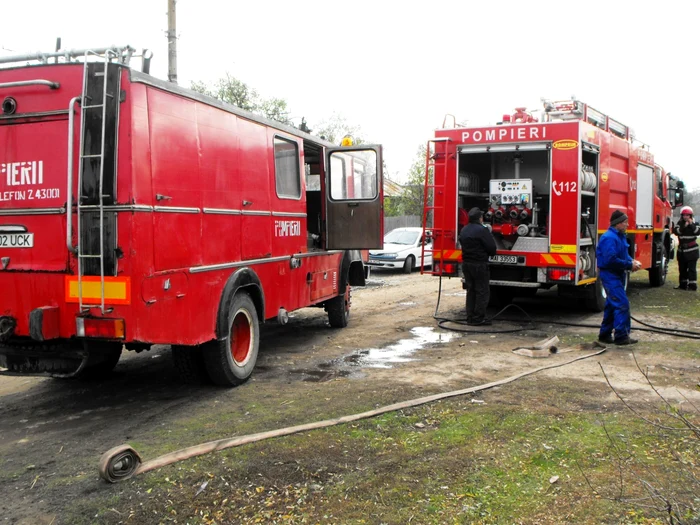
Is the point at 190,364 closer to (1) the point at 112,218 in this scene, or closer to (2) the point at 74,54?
(1) the point at 112,218

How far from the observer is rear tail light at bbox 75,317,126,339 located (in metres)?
4.94

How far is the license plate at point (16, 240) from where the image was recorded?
5.29 meters

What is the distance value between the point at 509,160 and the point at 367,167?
2878 mm

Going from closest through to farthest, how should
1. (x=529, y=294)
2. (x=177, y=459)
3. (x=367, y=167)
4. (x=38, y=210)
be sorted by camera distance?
(x=177, y=459)
(x=38, y=210)
(x=367, y=167)
(x=529, y=294)

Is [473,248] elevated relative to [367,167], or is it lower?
lower

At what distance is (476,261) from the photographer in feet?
31.7

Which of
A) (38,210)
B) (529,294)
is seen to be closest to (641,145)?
(529,294)

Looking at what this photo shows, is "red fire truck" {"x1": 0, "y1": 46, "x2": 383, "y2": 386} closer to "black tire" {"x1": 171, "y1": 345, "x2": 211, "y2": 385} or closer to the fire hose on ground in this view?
"black tire" {"x1": 171, "y1": 345, "x2": 211, "y2": 385}

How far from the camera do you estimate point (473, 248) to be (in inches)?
379

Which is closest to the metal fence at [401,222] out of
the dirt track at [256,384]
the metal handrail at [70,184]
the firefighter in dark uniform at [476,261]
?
the dirt track at [256,384]

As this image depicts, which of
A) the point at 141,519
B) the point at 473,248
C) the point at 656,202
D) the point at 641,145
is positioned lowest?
the point at 141,519

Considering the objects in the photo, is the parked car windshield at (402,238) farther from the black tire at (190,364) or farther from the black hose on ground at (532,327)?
the black tire at (190,364)

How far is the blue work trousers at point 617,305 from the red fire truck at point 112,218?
4730 mm

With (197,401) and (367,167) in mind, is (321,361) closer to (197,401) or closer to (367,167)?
(197,401)
